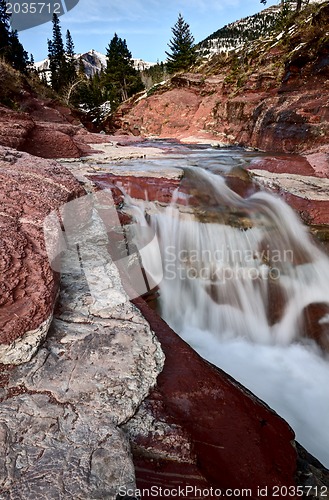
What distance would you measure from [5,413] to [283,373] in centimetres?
282

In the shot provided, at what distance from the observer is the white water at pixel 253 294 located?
124 inches

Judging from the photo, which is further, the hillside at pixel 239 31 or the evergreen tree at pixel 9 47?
the hillside at pixel 239 31

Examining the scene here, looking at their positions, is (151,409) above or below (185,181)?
below

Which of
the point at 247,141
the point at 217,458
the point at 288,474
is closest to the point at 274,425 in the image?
the point at 288,474

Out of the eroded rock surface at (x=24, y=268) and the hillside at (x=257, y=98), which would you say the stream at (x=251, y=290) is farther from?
the hillside at (x=257, y=98)

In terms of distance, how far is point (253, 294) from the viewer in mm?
3959

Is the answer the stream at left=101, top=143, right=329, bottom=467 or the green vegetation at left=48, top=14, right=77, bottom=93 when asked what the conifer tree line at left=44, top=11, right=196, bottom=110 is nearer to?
the green vegetation at left=48, top=14, right=77, bottom=93

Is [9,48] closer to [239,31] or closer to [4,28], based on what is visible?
[4,28]

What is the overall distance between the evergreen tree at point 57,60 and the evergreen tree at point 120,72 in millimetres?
7264

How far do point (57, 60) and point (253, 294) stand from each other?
46.9 m

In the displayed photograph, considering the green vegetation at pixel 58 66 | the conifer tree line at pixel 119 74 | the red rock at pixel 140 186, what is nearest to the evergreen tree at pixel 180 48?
the conifer tree line at pixel 119 74

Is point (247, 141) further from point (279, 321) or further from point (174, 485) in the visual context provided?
point (174, 485)

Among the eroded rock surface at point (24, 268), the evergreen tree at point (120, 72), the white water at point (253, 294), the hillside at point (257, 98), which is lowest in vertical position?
the white water at point (253, 294)

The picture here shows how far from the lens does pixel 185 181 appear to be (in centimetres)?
548
